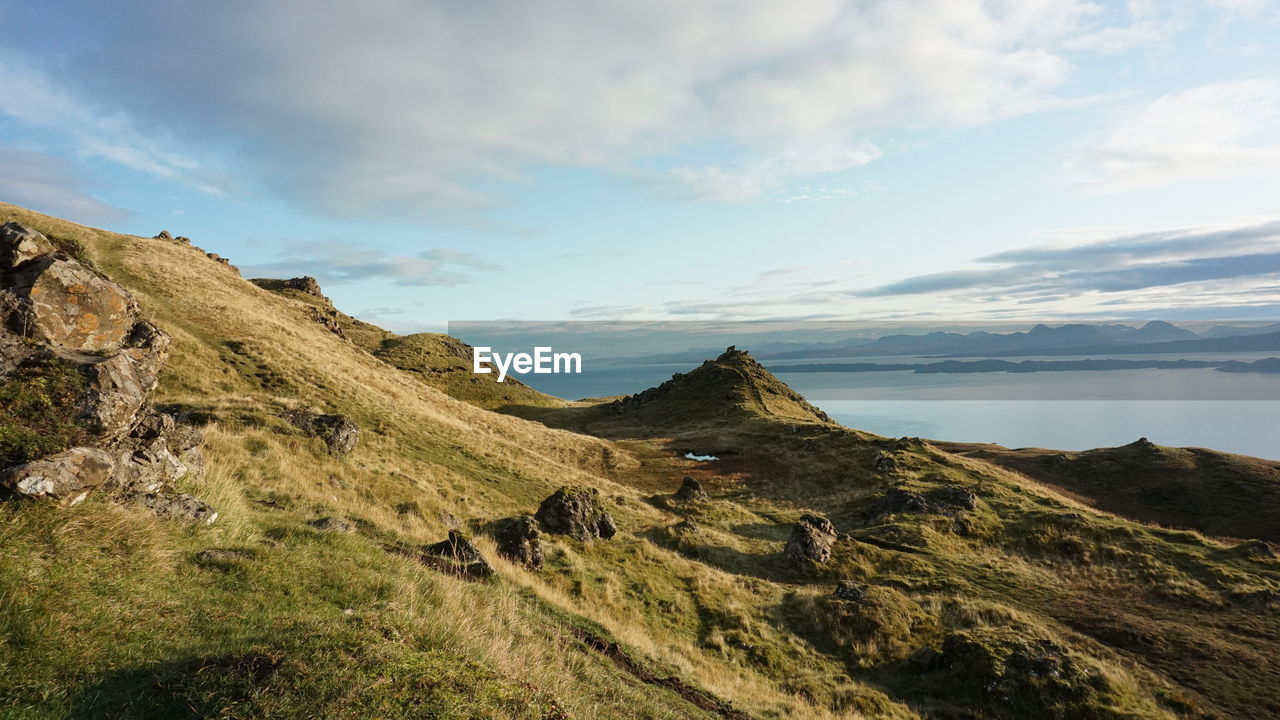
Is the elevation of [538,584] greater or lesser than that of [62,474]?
lesser

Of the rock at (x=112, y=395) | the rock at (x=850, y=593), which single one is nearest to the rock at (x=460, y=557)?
the rock at (x=112, y=395)

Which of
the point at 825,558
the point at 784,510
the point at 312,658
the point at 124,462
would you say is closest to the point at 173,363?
the point at 124,462

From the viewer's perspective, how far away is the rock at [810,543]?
93.0ft

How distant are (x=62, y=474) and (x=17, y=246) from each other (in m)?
8.63

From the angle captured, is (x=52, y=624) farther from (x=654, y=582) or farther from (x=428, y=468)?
(x=428, y=468)

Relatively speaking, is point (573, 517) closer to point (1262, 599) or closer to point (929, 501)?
point (929, 501)

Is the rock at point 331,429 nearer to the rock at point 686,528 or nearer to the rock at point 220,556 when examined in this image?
the rock at point 220,556

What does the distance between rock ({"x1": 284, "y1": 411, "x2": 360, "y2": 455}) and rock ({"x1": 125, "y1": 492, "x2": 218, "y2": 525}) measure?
13.0 m

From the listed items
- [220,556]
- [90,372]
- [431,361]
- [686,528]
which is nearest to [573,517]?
[686,528]

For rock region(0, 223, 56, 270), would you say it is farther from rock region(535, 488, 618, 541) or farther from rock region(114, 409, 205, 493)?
rock region(535, 488, 618, 541)

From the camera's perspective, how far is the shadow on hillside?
16.8 feet

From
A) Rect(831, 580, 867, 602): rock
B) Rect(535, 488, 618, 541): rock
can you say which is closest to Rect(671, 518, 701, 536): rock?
Rect(535, 488, 618, 541): rock

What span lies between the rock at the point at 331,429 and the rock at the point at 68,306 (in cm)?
1047

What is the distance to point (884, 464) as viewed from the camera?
1827 inches
